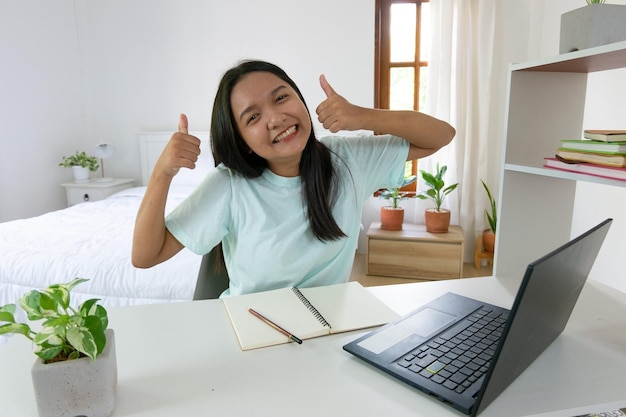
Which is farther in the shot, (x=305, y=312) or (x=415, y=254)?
(x=415, y=254)

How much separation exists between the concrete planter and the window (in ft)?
8.55

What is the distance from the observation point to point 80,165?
12.4 ft

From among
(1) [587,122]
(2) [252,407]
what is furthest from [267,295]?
(1) [587,122]

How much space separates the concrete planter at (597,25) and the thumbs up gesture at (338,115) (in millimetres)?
513

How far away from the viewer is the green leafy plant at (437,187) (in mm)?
3117

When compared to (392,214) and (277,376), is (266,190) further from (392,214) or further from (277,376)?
(392,214)

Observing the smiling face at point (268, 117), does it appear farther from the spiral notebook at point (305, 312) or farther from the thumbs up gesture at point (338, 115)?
the spiral notebook at point (305, 312)

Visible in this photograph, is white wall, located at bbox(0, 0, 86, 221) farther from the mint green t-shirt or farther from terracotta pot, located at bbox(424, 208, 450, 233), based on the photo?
terracotta pot, located at bbox(424, 208, 450, 233)

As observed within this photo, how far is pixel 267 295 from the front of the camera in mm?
960

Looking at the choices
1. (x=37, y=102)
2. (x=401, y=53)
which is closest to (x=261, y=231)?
(x=401, y=53)

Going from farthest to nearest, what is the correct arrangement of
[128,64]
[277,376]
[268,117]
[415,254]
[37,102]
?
[128,64]
[37,102]
[415,254]
[268,117]
[277,376]

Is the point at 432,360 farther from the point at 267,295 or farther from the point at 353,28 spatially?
the point at 353,28

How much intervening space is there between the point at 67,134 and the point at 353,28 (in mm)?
2772

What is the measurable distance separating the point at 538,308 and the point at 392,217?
2.64m
